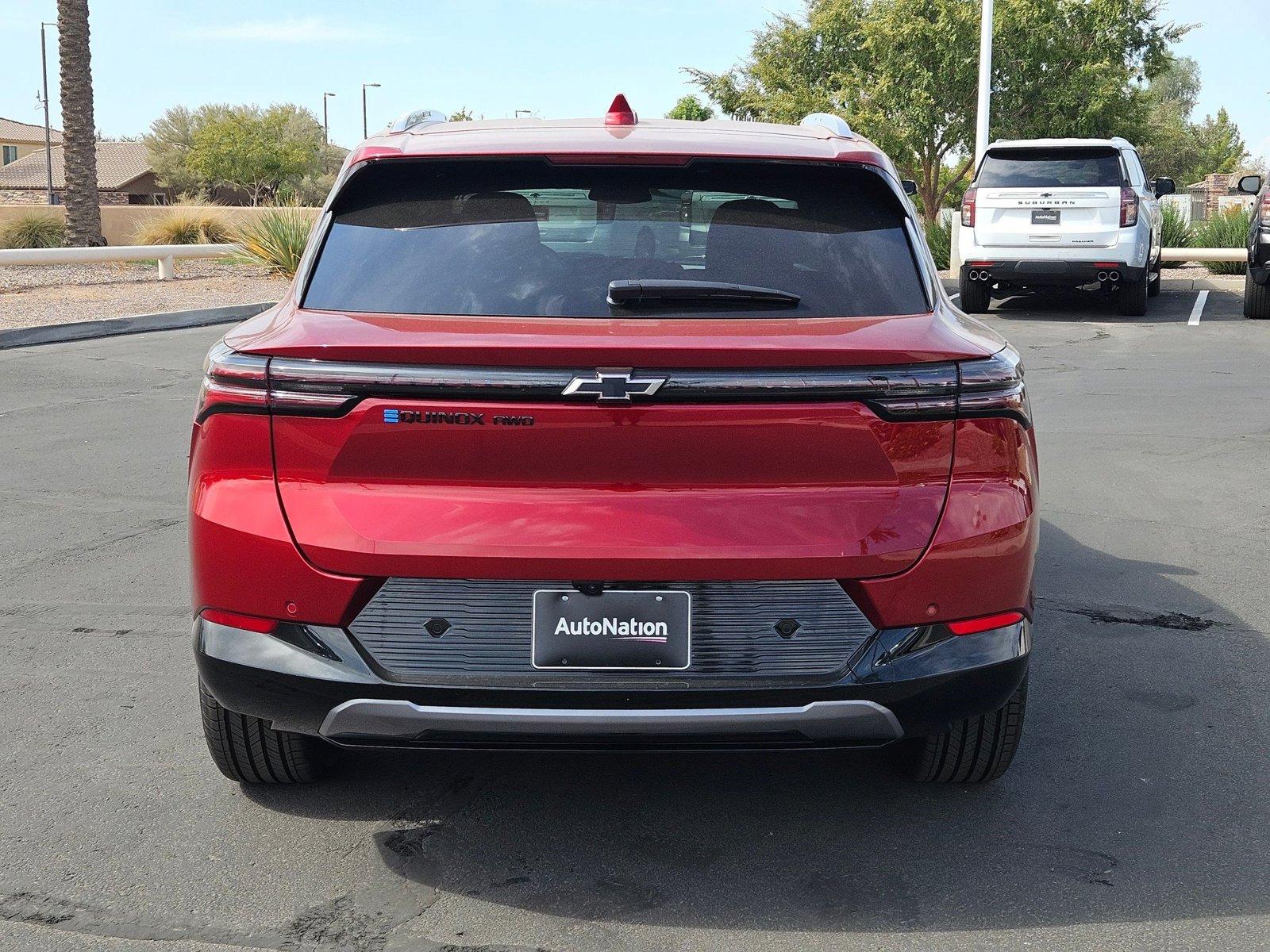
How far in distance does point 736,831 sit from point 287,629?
1.24 m

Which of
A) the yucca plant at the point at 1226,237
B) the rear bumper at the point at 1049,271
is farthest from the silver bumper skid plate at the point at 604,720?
the yucca plant at the point at 1226,237

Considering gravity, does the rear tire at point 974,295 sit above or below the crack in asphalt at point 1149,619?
above

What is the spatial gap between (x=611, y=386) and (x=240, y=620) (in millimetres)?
985

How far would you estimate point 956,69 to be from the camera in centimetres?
3366

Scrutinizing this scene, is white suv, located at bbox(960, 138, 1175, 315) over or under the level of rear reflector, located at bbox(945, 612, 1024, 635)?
over

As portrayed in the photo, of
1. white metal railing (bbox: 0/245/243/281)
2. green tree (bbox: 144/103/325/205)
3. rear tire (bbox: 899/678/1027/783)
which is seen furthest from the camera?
green tree (bbox: 144/103/325/205)

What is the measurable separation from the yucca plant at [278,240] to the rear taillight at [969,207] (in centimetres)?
1112

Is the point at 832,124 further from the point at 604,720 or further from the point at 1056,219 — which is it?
the point at 1056,219

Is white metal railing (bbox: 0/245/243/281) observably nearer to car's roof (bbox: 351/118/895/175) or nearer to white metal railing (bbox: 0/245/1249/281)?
white metal railing (bbox: 0/245/1249/281)


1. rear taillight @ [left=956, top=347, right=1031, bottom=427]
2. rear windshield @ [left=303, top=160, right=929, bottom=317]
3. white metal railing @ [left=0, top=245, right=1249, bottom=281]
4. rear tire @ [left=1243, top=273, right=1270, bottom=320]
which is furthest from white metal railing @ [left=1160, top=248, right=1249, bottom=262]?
rear taillight @ [left=956, top=347, right=1031, bottom=427]

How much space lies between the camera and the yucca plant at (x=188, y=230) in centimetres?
2831

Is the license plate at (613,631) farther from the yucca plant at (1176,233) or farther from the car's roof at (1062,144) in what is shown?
the yucca plant at (1176,233)

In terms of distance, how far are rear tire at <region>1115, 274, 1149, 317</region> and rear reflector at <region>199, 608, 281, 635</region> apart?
15316mm

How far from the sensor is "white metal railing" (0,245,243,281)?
20.1 m
